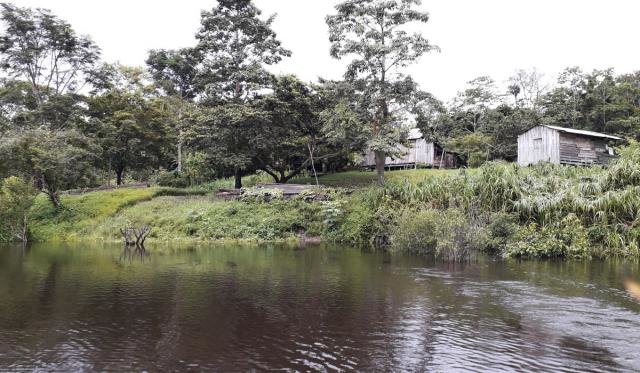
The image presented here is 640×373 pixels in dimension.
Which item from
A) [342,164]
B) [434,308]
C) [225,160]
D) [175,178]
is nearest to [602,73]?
[342,164]

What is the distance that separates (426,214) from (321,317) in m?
12.1

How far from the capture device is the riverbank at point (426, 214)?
875 inches

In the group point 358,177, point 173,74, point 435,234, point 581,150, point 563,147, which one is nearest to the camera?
point 435,234

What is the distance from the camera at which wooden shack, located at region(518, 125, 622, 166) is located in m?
39.4

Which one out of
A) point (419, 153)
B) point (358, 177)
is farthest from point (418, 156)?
point (358, 177)

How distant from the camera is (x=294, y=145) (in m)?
39.2

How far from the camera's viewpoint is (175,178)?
45.7 metres

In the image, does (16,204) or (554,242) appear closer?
(554,242)

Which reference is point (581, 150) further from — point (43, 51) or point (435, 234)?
point (43, 51)

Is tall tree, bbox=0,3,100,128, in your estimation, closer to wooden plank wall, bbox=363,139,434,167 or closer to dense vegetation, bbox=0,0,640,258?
dense vegetation, bbox=0,0,640,258

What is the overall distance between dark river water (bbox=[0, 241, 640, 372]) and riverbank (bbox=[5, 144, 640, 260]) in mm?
2753

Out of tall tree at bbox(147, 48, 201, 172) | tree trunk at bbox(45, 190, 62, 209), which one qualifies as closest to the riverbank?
tree trunk at bbox(45, 190, 62, 209)

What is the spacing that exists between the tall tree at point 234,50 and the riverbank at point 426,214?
7.53 m

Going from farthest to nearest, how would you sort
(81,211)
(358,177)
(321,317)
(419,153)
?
1. (419,153)
2. (358,177)
3. (81,211)
4. (321,317)
